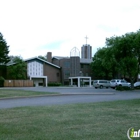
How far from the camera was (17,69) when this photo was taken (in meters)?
59.7

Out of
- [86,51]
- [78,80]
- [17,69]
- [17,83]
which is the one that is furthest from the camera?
[86,51]

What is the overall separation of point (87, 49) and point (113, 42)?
6420 cm

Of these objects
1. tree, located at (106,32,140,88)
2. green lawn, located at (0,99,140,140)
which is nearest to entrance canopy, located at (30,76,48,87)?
tree, located at (106,32,140,88)

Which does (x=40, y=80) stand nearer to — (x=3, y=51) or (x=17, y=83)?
(x=17, y=83)

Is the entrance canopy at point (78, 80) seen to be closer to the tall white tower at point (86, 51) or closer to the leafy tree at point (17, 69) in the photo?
the leafy tree at point (17, 69)

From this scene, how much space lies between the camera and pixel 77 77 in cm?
6581

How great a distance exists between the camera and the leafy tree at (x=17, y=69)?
59438 millimetres

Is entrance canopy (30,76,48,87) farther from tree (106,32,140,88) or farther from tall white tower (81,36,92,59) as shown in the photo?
tall white tower (81,36,92,59)

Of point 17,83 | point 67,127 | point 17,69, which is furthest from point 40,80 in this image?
point 67,127

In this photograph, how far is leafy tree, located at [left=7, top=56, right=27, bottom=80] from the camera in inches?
2340

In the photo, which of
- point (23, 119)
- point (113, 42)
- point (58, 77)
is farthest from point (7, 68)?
point (23, 119)

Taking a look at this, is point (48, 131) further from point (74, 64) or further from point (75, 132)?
point (74, 64)

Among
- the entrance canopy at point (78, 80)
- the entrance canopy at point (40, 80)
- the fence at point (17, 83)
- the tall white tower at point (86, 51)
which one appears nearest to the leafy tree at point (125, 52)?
the fence at point (17, 83)

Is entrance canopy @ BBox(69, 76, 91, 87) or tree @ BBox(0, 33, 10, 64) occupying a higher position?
tree @ BBox(0, 33, 10, 64)
